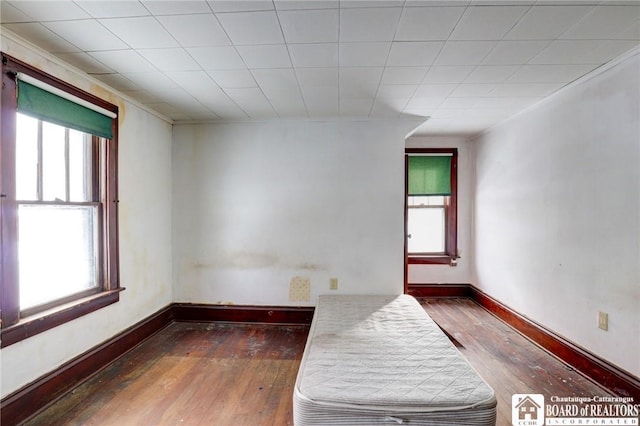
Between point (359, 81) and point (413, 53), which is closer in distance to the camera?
point (413, 53)

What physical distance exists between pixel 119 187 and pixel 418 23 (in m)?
2.61

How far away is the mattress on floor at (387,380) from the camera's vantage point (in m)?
1.45

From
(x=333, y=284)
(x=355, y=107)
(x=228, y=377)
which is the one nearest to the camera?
(x=228, y=377)

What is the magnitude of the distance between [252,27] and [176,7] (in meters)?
0.38

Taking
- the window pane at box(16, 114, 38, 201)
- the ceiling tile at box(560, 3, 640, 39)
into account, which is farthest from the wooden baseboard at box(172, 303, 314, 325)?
the ceiling tile at box(560, 3, 640, 39)

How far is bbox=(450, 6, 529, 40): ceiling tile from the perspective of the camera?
4.92ft

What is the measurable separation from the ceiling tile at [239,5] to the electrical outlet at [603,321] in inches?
118

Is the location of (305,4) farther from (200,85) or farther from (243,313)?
(243,313)

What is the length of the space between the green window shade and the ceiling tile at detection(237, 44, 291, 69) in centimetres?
276

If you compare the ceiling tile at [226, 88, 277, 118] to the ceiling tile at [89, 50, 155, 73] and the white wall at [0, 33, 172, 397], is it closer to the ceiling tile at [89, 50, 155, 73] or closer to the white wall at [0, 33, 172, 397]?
the ceiling tile at [89, 50, 155, 73]

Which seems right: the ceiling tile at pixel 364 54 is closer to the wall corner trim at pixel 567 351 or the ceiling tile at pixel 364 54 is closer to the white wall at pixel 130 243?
the white wall at pixel 130 243

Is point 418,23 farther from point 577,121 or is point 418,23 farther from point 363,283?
point 363,283

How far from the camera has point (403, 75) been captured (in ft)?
7.31

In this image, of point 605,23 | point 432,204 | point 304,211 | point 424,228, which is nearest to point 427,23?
point 605,23
